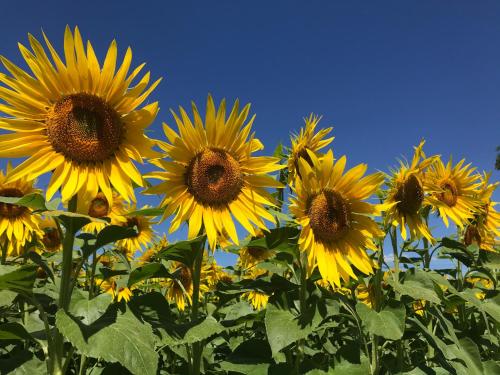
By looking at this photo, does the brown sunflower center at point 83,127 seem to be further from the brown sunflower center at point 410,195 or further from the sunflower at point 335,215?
the brown sunflower center at point 410,195

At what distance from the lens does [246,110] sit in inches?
127

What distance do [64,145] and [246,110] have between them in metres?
1.27

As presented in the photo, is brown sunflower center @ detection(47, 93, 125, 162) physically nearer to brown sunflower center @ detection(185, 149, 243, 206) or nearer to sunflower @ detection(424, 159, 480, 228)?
brown sunflower center @ detection(185, 149, 243, 206)

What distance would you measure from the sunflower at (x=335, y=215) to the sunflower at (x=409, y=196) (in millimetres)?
564

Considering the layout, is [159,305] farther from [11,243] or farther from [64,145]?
[11,243]

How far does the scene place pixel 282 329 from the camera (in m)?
2.75

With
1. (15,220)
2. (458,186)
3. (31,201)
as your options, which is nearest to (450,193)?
(458,186)

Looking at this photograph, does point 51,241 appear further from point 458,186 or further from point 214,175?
point 458,186

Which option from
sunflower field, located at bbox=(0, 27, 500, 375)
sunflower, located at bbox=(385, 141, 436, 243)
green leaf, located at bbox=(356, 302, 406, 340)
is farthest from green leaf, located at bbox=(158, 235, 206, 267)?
sunflower, located at bbox=(385, 141, 436, 243)

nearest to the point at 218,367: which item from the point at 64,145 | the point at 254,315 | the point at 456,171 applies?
the point at 254,315

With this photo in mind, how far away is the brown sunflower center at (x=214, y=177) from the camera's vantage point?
3223 mm

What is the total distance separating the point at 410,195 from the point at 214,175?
1836 mm

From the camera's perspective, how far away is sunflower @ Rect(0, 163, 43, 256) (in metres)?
4.39

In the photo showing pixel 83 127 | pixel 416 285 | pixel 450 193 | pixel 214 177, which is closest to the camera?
pixel 83 127
